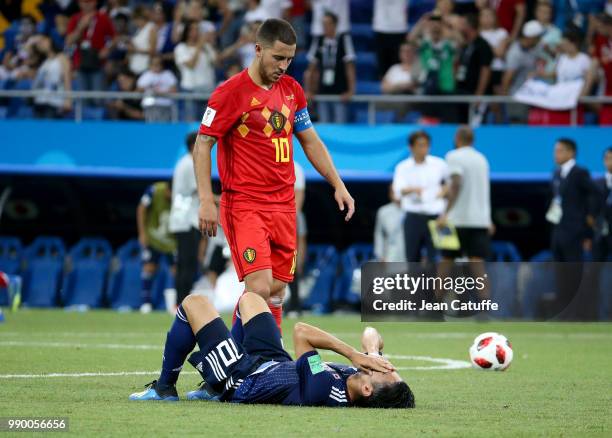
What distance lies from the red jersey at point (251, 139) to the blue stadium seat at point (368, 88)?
1275 centimetres

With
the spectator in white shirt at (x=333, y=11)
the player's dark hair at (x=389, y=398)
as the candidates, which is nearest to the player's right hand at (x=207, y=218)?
the player's dark hair at (x=389, y=398)

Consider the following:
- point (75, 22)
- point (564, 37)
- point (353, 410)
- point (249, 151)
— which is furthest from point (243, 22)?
point (353, 410)

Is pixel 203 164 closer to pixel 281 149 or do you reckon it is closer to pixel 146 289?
pixel 281 149

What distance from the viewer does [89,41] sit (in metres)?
22.0

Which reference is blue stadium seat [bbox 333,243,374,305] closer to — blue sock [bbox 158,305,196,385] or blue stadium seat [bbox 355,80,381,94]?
blue stadium seat [bbox 355,80,381,94]

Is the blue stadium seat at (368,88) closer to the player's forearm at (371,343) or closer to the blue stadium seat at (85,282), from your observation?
the blue stadium seat at (85,282)

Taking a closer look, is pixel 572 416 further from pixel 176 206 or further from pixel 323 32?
pixel 323 32

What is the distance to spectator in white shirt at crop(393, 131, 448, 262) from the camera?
675 inches

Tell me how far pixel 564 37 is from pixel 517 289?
12.2ft

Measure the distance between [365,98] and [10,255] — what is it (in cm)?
652

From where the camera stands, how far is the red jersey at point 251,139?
28.3 feet

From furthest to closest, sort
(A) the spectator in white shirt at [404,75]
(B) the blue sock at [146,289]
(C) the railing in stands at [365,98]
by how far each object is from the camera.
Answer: (B) the blue sock at [146,289] → (A) the spectator in white shirt at [404,75] → (C) the railing in stands at [365,98]

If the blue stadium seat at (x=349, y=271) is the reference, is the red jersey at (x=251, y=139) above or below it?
above

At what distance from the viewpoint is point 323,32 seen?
20359 mm
